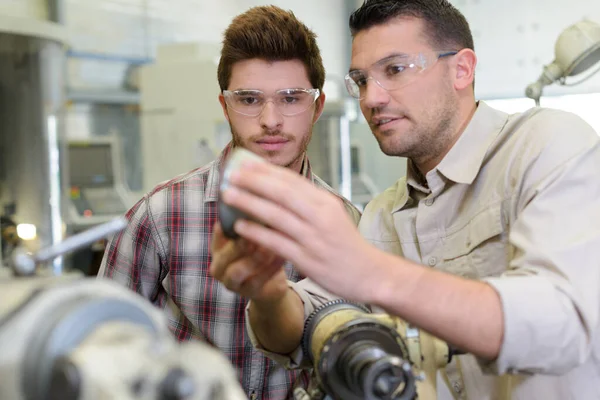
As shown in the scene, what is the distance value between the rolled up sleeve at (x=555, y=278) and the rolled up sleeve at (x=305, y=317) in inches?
14.6

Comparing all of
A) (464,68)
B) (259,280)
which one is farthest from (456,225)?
(259,280)

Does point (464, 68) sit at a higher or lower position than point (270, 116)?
higher

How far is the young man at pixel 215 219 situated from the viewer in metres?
1.64

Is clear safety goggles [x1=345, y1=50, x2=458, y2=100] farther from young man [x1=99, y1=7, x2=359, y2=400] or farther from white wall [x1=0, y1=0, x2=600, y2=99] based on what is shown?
white wall [x1=0, y1=0, x2=600, y2=99]

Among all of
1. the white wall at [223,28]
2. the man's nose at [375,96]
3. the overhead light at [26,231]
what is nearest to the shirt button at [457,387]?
the man's nose at [375,96]

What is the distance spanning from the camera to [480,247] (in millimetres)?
1323

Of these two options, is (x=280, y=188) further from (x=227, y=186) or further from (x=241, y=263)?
(x=241, y=263)

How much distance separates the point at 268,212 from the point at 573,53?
1926 mm

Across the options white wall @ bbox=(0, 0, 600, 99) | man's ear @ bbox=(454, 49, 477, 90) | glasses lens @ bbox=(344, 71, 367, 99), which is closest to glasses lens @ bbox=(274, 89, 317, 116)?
glasses lens @ bbox=(344, 71, 367, 99)

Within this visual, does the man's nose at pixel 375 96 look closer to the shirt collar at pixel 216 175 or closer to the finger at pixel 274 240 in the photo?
the shirt collar at pixel 216 175

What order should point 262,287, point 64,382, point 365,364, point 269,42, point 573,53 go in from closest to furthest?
point 64,382 < point 365,364 < point 262,287 < point 269,42 < point 573,53

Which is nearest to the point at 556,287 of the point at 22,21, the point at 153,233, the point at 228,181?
the point at 228,181

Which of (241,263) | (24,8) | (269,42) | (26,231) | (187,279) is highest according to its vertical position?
(24,8)

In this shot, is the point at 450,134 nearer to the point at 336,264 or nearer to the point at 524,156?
the point at 524,156
